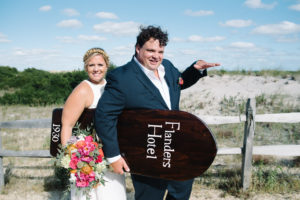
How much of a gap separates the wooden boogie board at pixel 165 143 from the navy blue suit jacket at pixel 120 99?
10 centimetres

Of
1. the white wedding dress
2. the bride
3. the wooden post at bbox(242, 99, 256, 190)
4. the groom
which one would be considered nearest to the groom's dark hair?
the groom

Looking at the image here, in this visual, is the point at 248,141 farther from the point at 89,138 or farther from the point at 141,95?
the point at 89,138

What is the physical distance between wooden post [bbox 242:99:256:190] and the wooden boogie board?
2.02 metres

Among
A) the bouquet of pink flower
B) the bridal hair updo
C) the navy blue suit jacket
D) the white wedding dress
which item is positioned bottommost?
the white wedding dress

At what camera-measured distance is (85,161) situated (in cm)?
228

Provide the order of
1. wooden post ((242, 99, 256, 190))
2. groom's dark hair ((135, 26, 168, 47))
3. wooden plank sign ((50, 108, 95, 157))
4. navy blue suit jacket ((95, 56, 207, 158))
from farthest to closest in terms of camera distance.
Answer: wooden post ((242, 99, 256, 190)), wooden plank sign ((50, 108, 95, 157)), groom's dark hair ((135, 26, 168, 47)), navy blue suit jacket ((95, 56, 207, 158))

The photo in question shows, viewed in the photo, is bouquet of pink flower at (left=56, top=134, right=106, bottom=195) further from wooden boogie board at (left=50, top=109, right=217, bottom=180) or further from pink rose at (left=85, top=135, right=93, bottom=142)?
wooden boogie board at (left=50, top=109, right=217, bottom=180)

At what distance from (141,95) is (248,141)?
96.1 inches

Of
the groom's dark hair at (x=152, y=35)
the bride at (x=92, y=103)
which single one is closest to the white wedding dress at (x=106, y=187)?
the bride at (x=92, y=103)

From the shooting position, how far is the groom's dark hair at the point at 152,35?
2.28 metres

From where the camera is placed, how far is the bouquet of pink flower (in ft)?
7.45

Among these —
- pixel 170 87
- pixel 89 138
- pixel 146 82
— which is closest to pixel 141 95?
pixel 146 82

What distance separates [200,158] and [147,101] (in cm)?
67

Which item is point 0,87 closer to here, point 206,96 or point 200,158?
point 206,96
